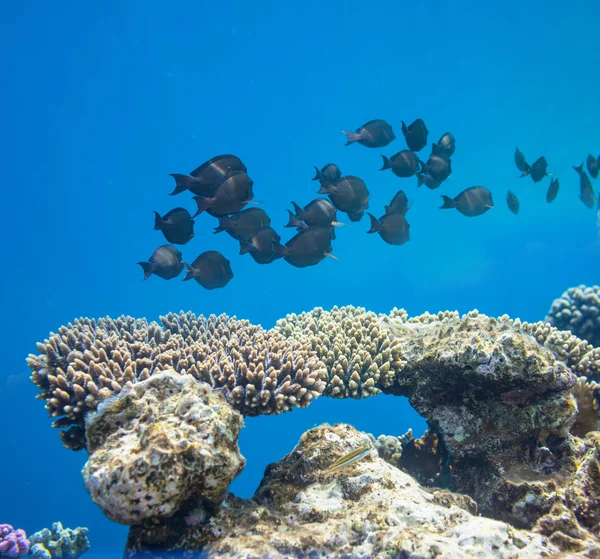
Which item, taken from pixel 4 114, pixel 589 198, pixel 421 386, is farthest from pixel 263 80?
pixel 421 386

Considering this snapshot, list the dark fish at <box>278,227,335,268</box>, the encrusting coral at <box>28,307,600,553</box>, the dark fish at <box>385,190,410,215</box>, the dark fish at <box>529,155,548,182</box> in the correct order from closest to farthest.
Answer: the encrusting coral at <box>28,307,600,553</box> < the dark fish at <box>278,227,335,268</box> < the dark fish at <box>385,190,410,215</box> < the dark fish at <box>529,155,548,182</box>

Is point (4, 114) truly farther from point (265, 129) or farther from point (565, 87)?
point (565, 87)

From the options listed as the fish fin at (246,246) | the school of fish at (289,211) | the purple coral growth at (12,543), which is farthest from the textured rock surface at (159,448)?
the purple coral growth at (12,543)

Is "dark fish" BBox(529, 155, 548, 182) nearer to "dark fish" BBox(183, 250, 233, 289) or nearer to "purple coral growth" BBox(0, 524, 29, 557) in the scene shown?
"dark fish" BBox(183, 250, 233, 289)

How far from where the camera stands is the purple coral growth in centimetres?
642

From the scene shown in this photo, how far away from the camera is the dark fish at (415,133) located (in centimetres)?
680

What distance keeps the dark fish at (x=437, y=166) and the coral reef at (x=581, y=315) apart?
4.93m

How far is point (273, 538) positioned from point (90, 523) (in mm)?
39636

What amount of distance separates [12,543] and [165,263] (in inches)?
218

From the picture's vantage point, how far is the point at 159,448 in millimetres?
2146

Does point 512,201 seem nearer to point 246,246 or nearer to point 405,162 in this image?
point 405,162

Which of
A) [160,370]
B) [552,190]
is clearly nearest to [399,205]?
[160,370]

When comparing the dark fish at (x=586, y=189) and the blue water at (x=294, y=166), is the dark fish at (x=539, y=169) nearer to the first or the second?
the dark fish at (x=586, y=189)

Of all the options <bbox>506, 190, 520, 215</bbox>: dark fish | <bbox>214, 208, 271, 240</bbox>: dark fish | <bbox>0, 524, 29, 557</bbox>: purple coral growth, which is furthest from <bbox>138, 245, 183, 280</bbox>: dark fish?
<bbox>506, 190, 520, 215</bbox>: dark fish
